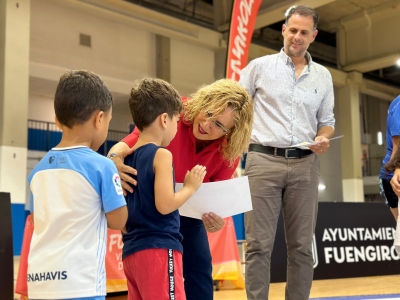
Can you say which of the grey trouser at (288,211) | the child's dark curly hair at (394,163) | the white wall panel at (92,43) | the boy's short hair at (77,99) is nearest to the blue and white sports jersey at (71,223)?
the boy's short hair at (77,99)

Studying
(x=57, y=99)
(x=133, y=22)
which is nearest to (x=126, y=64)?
(x=133, y=22)

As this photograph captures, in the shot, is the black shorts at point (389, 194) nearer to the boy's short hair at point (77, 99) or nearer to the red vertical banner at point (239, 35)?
the boy's short hair at point (77, 99)

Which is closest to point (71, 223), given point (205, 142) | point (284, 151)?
point (205, 142)

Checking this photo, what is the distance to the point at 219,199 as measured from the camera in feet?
6.18

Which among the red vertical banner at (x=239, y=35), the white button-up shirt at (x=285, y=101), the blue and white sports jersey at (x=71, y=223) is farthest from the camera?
the red vertical banner at (x=239, y=35)

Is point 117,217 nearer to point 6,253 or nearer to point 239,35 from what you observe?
point 6,253

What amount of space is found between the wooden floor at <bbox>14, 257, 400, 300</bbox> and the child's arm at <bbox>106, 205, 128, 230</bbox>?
8.18 feet

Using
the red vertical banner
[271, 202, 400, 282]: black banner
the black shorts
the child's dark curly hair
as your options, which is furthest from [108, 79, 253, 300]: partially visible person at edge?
the red vertical banner

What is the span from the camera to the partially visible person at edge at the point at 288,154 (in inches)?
97.4

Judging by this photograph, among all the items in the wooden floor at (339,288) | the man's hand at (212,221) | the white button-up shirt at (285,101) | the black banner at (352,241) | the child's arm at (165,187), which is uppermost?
the white button-up shirt at (285,101)

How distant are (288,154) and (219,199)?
0.77 meters

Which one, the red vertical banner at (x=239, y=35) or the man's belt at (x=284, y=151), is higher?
the red vertical banner at (x=239, y=35)

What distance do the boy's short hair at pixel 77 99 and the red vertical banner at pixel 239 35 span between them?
493 cm

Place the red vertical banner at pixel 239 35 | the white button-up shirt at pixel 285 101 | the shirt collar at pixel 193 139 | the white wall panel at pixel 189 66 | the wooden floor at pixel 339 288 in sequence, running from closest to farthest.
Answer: the shirt collar at pixel 193 139 < the white button-up shirt at pixel 285 101 < the wooden floor at pixel 339 288 < the red vertical banner at pixel 239 35 < the white wall panel at pixel 189 66
